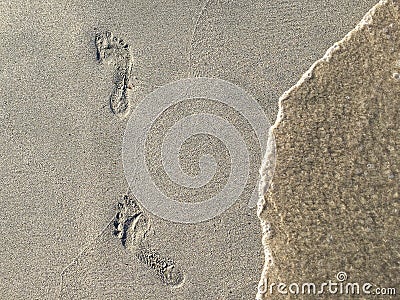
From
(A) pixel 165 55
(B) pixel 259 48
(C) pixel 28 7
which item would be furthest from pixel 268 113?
(C) pixel 28 7

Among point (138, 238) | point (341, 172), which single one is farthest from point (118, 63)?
point (341, 172)

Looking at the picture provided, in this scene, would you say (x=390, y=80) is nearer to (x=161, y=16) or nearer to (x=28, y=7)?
(x=161, y=16)

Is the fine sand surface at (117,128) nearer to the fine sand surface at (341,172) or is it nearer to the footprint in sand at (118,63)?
the footprint in sand at (118,63)

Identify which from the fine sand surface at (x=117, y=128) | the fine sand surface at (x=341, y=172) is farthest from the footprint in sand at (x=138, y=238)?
the fine sand surface at (x=341, y=172)

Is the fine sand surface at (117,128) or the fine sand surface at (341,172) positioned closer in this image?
the fine sand surface at (341,172)

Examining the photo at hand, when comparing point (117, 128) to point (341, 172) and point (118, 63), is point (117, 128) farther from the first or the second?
point (341, 172)

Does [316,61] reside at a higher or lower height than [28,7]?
lower

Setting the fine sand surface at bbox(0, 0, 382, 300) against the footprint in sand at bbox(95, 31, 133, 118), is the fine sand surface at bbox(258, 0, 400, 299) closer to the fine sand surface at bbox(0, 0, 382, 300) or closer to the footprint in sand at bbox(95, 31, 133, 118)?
the fine sand surface at bbox(0, 0, 382, 300)
